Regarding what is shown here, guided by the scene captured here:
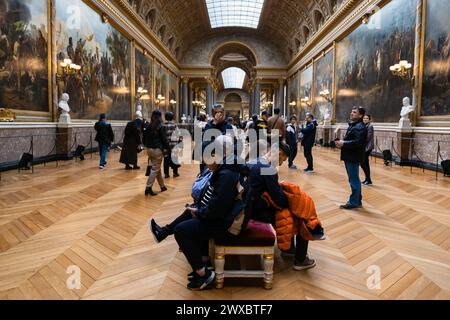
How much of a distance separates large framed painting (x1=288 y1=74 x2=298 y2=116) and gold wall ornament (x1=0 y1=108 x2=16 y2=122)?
78.1 ft

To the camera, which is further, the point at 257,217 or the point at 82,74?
the point at 82,74

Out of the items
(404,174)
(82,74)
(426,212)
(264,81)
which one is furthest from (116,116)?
(264,81)

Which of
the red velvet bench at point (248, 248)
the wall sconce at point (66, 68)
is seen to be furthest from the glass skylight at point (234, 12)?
the red velvet bench at point (248, 248)

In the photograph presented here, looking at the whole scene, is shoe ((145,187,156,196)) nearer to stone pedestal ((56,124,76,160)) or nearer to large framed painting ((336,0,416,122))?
stone pedestal ((56,124,76,160))

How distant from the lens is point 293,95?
30.5 metres

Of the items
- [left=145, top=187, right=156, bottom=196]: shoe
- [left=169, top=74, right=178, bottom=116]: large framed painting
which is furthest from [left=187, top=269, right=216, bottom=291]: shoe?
[left=169, top=74, right=178, bottom=116]: large framed painting

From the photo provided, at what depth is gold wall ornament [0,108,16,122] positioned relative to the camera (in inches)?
329

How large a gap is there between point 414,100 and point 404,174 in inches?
123

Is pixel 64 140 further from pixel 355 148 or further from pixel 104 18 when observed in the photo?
pixel 355 148

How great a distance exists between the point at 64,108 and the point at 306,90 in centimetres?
1926

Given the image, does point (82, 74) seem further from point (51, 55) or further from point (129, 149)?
point (129, 149)

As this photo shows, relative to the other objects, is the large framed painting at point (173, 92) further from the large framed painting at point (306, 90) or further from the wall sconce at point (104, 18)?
the wall sconce at point (104, 18)

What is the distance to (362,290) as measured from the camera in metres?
2.74

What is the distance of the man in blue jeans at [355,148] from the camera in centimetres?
522
